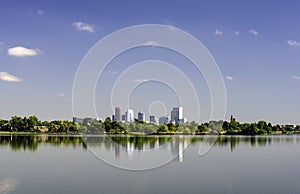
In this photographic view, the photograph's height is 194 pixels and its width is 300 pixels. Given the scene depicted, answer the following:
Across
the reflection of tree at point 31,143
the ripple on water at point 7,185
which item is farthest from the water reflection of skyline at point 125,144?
the ripple on water at point 7,185

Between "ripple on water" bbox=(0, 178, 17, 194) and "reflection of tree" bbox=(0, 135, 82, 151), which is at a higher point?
"ripple on water" bbox=(0, 178, 17, 194)

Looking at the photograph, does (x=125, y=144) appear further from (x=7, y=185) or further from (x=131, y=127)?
(x=131, y=127)

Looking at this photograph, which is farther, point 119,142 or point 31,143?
point 119,142

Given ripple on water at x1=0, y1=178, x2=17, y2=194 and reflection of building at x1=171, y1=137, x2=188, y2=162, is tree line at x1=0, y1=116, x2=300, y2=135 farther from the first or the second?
ripple on water at x1=0, y1=178, x2=17, y2=194

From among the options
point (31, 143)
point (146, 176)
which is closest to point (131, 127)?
point (31, 143)

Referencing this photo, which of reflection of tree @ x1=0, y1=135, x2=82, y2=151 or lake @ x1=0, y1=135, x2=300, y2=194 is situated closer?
lake @ x1=0, y1=135, x2=300, y2=194

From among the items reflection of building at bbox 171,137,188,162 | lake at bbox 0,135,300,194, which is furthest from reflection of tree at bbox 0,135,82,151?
reflection of building at bbox 171,137,188,162

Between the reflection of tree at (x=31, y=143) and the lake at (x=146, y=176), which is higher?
the lake at (x=146, y=176)

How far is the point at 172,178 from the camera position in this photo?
14.2m

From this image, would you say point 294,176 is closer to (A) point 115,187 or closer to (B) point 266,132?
(A) point 115,187

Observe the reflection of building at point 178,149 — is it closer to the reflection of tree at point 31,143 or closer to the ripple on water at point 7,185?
the reflection of tree at point 31,143

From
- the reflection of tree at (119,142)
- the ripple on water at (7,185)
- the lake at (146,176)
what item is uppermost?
the ripple on water at (7,185)

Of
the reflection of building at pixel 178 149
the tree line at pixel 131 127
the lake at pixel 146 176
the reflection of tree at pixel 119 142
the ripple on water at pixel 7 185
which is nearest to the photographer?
the ripple on water at pixel 7 185

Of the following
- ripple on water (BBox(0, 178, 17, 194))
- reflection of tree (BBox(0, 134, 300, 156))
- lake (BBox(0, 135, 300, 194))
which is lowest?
reflection of tree (BBox(0, 134, 300, 156))
